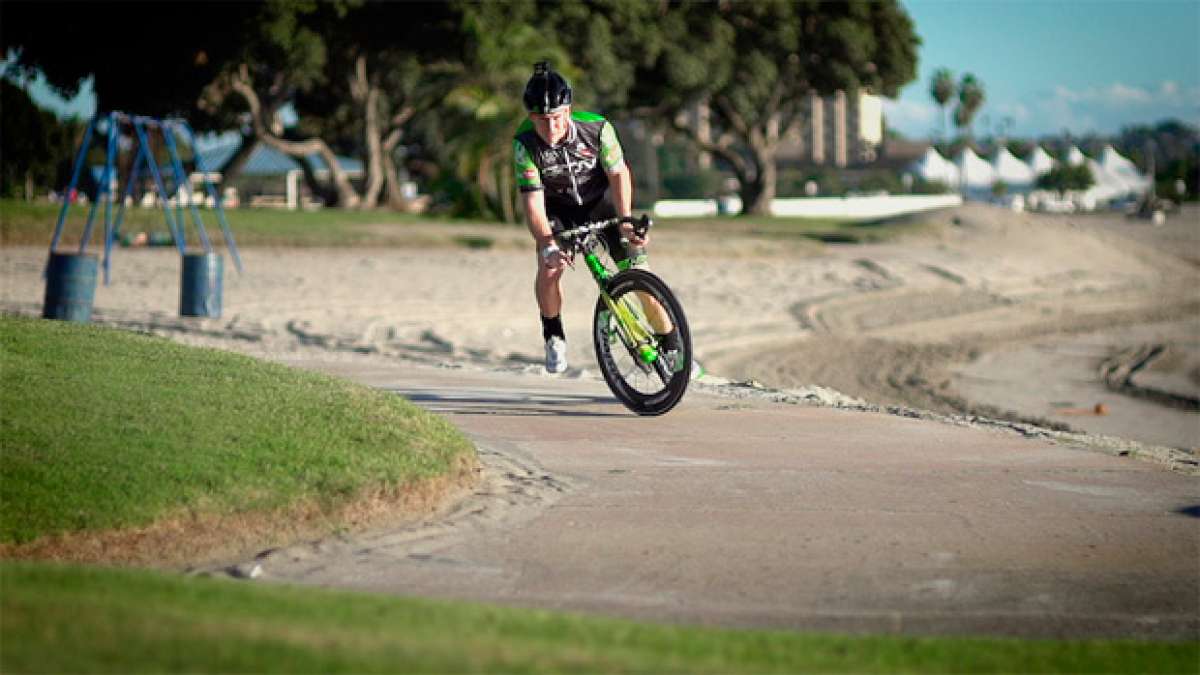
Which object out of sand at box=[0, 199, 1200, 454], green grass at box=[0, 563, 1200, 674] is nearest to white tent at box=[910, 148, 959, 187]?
sand at box=[0, 199, 1200, 454]

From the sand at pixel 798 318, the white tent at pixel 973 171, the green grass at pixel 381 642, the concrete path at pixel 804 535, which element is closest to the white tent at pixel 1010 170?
the white tent at pixel 973 171

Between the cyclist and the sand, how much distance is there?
248 cm

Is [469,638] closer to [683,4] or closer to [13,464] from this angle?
[13,464]

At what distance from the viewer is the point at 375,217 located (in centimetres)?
3728

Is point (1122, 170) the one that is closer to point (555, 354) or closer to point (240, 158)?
point (240, 158)

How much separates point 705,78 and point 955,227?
14.5 meters

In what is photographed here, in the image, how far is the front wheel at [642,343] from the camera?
30.1 feet

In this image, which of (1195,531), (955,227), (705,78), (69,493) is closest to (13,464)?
(69,493)

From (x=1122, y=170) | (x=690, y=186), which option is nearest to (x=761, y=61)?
(x=690, y=186)

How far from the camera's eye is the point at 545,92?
884cm

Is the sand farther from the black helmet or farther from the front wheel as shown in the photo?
the black helmet

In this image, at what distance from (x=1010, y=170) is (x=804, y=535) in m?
119

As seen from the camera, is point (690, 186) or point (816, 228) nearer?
point (816, 228)

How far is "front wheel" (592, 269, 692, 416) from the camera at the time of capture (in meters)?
9.17
